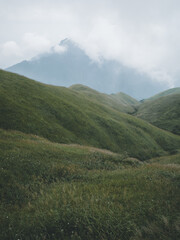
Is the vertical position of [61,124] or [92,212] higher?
[61,124]

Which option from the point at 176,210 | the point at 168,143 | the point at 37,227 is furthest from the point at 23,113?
the point at 168,143

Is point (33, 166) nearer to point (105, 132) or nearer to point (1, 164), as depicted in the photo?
point (1, 164)

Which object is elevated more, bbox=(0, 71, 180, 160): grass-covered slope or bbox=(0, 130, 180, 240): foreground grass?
bbox=(0, 71, 180, 160): grass-covered slope

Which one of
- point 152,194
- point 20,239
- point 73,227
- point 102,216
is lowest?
point 20,239

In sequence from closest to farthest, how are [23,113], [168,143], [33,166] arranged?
[33,166], [23,113], [168,143]

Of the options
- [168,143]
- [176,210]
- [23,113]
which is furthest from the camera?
[168,143]

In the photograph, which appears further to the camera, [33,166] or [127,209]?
[33,166]

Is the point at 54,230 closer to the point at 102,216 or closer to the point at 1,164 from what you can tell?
the point at 102,216

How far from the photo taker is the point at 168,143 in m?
52.4

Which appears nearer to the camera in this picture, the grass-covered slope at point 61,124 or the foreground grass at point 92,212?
the foreground grass at point 92,212

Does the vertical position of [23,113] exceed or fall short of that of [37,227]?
it exceeds it

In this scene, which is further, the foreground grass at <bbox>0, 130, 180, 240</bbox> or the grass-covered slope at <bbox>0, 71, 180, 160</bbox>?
the grass-covered slope at <bbox>0, 71, 180, 160</bbox>

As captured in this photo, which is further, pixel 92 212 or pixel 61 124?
pixel 61 124

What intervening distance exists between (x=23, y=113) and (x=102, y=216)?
26.3 metres
